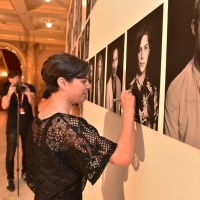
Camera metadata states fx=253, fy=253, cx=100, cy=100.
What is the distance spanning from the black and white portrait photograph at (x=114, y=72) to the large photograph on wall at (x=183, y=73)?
499 mm

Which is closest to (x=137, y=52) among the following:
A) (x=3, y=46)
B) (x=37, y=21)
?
(x=37, y=21)

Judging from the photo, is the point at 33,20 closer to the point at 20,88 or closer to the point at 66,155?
the point at 20,88

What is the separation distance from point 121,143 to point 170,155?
0.25 metres

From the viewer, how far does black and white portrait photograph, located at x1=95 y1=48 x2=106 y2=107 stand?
64.0 inches

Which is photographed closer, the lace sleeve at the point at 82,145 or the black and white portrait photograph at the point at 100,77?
the lace sleeve at the point at 82,145

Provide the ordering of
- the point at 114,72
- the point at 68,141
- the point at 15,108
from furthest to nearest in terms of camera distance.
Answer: the point at 15,108 < the point at 114,72 < the point at 68,141

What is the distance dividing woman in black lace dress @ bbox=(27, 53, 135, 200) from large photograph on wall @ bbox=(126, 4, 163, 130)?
6 centimetres

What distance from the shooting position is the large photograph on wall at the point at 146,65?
82cm

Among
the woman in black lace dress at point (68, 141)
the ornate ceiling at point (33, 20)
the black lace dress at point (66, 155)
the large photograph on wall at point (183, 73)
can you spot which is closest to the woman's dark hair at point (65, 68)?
the woman in black lace dress at point (68, 141)

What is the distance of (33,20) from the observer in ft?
28.0

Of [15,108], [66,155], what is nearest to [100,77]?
[66,155]

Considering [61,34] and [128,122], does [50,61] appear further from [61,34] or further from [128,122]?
[61,34]

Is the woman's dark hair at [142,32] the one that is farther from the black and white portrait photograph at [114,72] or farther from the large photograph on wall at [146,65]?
the black and white portrait photograph at [114,72]

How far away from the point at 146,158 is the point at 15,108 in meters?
2.44
